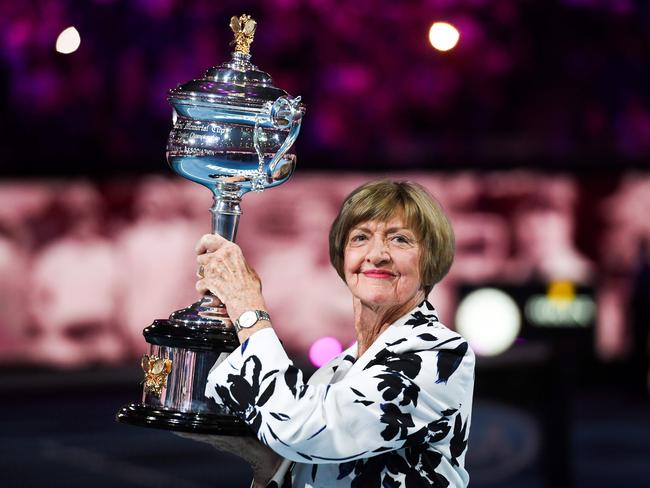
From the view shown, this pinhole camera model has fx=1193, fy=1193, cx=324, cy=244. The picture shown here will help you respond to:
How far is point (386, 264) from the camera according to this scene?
7.70 ft

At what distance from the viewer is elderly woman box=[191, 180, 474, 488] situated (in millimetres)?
2148

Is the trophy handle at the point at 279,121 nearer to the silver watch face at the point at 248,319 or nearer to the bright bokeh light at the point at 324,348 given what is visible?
the silver watch face at the point at 248,319

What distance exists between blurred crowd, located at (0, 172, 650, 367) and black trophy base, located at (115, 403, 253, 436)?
23.8 ft

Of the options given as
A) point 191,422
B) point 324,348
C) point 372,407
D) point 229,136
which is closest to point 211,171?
point 229,136

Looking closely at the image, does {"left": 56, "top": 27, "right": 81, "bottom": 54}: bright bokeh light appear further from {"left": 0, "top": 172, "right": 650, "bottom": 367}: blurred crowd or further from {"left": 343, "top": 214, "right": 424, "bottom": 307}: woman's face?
{"left": 0, "top": 172, "right": 650, "bottom": 367}: blurred crowd

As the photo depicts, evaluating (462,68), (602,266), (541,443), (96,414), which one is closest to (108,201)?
(96,414)

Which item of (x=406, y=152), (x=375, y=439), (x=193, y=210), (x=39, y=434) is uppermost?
(x=406, y=152)

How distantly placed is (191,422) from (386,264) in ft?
1.65

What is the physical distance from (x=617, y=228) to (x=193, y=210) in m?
3.86

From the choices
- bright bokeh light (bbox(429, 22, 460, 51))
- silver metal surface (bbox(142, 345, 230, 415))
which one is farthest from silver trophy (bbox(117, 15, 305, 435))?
bright bokeh light (bbox(429, 22, 460, 51))

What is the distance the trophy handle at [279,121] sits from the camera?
2461 millimetres

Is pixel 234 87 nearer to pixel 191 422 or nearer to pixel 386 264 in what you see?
pixel 386 264

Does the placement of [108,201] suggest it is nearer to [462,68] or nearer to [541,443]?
[462,68]

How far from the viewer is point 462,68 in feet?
29.5
